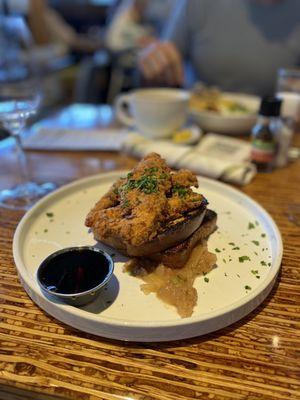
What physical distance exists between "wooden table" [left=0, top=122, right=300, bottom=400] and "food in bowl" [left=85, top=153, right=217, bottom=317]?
0.37 feet

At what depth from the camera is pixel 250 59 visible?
2.31 m

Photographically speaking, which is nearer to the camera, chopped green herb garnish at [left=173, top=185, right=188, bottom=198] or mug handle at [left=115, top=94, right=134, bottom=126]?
chopped green herb garnish at [left=173, top=185, right=188, bottom=198]

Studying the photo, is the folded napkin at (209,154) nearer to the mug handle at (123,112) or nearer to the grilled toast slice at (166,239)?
the mug handle at (123,112)

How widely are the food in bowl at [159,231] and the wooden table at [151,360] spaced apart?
11 cm

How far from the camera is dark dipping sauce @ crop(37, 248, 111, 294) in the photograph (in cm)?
73

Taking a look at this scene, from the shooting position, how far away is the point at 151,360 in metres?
0.63

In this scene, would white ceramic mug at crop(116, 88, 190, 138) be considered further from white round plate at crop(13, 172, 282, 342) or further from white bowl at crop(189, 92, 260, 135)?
white round plate at crop(13, 172, 282, 342)

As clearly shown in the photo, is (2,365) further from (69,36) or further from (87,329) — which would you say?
(69,36)

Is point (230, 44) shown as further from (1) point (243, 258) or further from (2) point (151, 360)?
(2) point (151, 360)

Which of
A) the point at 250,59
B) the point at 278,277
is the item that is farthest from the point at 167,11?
the point at 278,277

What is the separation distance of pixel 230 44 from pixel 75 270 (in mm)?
2117

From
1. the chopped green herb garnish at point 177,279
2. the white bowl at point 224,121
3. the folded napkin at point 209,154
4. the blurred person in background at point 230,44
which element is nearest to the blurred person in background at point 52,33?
the blurred person in background at point 230,44

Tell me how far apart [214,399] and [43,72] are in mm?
4598

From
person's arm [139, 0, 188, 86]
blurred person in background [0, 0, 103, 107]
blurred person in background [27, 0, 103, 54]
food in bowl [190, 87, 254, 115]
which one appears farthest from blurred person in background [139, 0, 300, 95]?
blurred person in background [27, 0, 103, 54]
